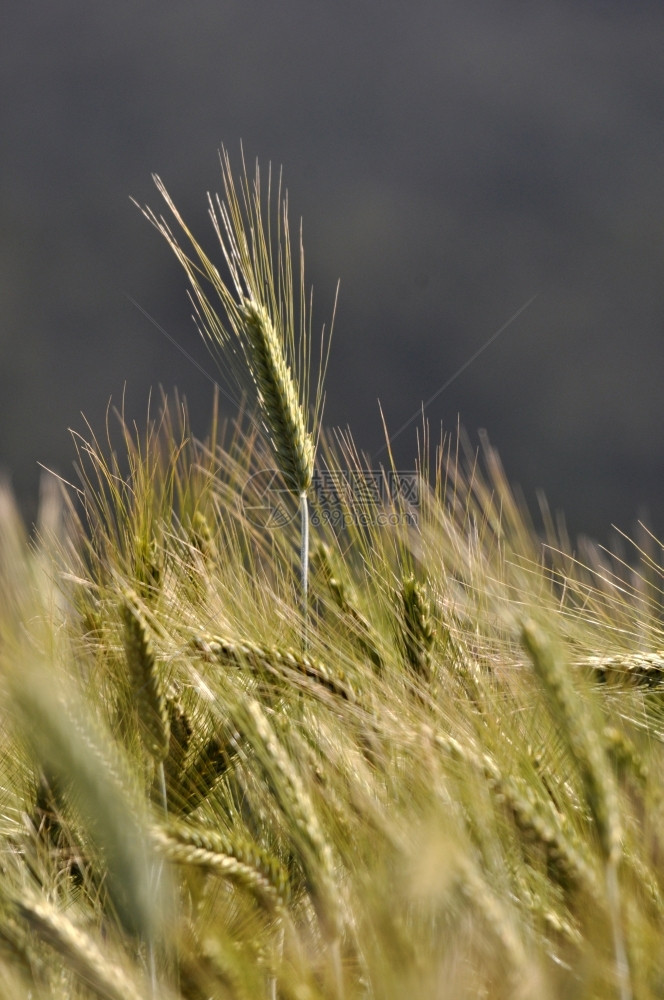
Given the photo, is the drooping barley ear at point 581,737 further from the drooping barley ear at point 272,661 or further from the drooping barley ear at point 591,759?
A: the drooping barley ear at point 272,661

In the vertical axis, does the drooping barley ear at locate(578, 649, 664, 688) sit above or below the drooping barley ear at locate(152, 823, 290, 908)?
above

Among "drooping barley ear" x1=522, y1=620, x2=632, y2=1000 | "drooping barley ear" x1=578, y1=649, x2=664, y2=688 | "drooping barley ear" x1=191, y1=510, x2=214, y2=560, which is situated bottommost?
"drooping barley ear" x1=191, y1=510, x2=214, y2=560

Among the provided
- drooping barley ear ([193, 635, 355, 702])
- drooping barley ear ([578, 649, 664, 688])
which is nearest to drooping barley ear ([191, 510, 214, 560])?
drooping barley ear ([193, 635, 355, 702])

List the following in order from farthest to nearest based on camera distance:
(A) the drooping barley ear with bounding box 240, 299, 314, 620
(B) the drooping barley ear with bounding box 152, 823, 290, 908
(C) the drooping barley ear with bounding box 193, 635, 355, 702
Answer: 1. (A) the drooping barley ear with bounding box 240, 299, 314, 620
2. (C) the drooping barley ear with bounding box 193, 635, 355, 702
3. (B) the drooping barley ear with bounding box 152, 823, 290, 908

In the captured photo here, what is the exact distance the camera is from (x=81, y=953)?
30.8 inches

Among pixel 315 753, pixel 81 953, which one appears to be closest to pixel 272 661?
pixel 315 753

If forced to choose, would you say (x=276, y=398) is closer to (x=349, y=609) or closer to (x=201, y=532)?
(x=201, y=532)

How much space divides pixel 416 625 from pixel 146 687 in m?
0.44

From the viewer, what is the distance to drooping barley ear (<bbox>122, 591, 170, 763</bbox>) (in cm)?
99

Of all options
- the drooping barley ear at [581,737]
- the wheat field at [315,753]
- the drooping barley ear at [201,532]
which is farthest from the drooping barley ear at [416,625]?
the drooping barley ear at [581,737]

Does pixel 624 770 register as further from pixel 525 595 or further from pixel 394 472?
pixel 394 472

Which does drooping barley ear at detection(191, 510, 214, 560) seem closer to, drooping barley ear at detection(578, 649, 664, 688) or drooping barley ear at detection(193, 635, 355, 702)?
drooping barley ear at detection(193, 635, 355, 702)

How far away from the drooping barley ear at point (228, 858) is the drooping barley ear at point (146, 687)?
0.13 m
